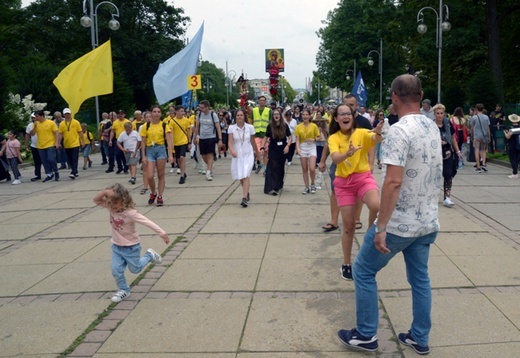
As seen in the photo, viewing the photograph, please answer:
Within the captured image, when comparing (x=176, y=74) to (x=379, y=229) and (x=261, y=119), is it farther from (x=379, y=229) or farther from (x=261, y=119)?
(x=379, y=229)

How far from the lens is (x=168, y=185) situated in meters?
13.2

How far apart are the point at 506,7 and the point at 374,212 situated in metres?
27.3

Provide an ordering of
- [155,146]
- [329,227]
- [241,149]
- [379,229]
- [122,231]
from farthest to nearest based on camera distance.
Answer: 1. [155,146]
2. [241,149]
3. [329,227]
4. [122,231]
5. [379,229]

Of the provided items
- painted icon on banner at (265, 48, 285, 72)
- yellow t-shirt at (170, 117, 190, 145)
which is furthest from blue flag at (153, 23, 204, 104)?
painted icon on banner at (265, 48, 285, 72)

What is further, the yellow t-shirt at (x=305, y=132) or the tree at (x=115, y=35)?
the tree at (x=115, y=35)

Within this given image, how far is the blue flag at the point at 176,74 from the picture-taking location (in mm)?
14539

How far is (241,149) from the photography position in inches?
393

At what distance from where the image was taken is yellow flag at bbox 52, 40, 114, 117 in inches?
494

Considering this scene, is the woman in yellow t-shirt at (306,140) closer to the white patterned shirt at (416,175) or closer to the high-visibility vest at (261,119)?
the high-visibility vest at (261,119)

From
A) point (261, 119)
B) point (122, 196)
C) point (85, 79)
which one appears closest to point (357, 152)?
point (122, 196)

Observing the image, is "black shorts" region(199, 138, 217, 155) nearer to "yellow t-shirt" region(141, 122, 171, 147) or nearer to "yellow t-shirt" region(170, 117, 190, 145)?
"yellow t-shirt" region(170, 117, 190, 145)

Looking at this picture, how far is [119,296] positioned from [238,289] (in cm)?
109

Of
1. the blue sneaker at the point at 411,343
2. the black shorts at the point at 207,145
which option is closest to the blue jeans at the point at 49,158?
the black shorts at the point at 207,145

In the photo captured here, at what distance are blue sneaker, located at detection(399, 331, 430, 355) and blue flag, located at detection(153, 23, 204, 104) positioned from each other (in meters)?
11.1
